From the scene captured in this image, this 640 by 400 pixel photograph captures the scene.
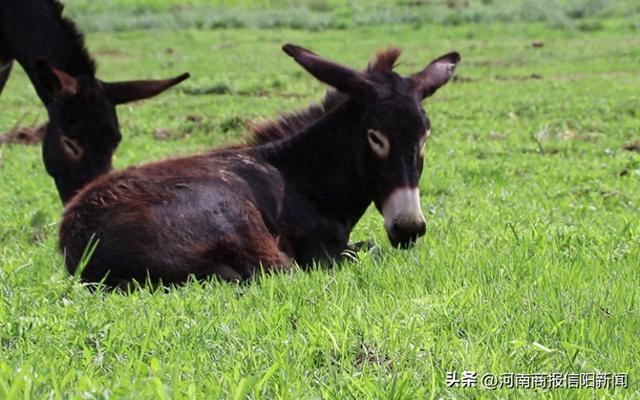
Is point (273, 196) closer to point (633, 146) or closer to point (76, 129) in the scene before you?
point (76, 129)

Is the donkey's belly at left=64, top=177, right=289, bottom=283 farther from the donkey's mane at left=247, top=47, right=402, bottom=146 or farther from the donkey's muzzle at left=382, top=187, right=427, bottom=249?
the donkey's mane at left=247, top=47, right=402, bottom=146

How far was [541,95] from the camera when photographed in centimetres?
1622

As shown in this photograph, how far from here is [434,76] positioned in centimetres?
607

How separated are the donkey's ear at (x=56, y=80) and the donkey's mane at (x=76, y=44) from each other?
466 millimetres

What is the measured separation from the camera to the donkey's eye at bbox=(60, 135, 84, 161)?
6.90 metres

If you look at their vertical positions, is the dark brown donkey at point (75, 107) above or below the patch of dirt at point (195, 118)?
above

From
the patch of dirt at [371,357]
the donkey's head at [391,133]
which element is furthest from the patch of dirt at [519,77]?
the patch of dirt at [371,357]

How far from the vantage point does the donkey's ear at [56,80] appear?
695 cm

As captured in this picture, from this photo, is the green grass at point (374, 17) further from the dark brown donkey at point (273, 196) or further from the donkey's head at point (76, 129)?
the dark brown donkey at point (273, 196)

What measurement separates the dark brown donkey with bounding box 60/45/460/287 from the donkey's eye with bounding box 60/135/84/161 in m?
1.39

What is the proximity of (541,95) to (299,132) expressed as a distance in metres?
11.0

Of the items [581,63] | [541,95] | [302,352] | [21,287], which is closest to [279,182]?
[21,287]

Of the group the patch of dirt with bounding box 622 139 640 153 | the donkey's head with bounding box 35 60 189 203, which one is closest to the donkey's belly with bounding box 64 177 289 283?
the donkey's head with bounding box 35 60 189 203

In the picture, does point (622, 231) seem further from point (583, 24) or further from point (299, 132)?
point (583, 24)
